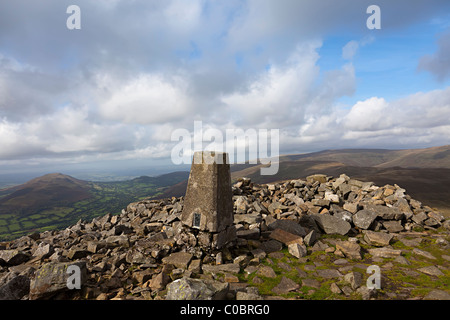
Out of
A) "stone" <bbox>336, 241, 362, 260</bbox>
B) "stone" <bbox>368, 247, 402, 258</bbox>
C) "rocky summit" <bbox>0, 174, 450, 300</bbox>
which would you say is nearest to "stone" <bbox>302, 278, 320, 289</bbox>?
"rocky summit" <bbox>0, 174, 450, 300</bbox>

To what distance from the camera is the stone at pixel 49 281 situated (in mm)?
5789

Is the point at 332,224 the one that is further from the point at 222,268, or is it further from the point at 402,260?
the point at 222,268

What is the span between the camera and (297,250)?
8.99 meters

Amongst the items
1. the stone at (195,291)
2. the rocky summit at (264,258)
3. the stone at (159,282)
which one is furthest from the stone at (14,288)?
the stone at (195,291)

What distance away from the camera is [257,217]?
1253 cm

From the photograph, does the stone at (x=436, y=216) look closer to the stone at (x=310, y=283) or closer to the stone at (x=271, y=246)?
the stone at (x=271, y=246)

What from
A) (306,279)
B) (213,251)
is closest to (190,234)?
(213,251)

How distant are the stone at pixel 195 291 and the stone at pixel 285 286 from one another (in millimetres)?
2049

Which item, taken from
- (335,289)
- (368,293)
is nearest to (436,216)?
(368,293)

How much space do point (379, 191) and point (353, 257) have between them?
936 cm

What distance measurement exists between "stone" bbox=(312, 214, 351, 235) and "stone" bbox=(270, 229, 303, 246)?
2409mm

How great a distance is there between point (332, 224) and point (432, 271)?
4508mm
